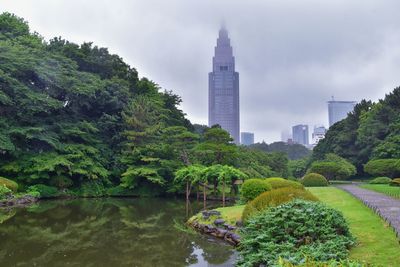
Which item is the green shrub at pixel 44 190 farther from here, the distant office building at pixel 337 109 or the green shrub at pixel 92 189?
the distant office building at pixel 337 109

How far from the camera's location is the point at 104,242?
10.2 metres

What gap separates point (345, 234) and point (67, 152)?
75.7 ft

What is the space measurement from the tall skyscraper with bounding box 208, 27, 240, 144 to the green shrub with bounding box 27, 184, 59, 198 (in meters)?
98.8

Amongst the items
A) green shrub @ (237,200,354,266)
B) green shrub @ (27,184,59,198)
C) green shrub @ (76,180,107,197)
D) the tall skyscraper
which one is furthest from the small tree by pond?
the tall skyscraper

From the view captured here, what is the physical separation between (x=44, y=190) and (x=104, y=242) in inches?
627

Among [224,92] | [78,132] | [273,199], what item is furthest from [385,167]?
[224,92]

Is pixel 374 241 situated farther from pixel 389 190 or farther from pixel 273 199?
pixel 389 190

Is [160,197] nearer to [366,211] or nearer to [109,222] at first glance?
[109,222]

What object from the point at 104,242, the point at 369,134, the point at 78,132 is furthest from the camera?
the point at 369,134

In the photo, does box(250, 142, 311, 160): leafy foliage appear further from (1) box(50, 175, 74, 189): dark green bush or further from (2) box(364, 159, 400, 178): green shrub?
(1) box(50, 175, 74, 189): dark green bush

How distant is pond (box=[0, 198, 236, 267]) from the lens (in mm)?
8367

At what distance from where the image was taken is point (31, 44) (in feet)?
98.5

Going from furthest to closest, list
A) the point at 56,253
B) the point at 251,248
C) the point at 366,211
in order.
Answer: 1. the point at 366,211
2. the point at 56,253
3. the point at 251,248


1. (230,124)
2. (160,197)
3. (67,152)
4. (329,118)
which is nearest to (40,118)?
(67,152)
